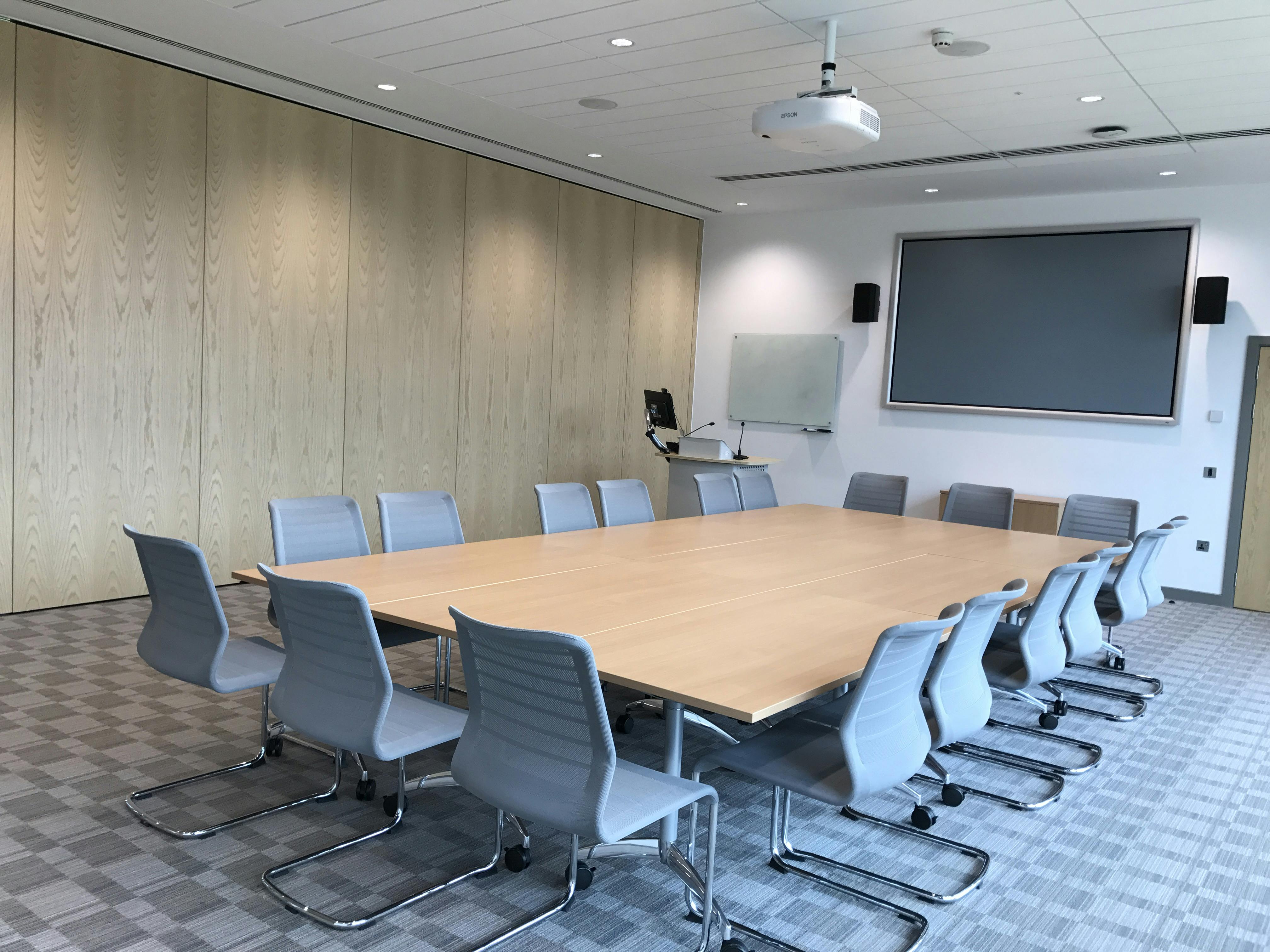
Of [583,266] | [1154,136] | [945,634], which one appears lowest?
[945,634]

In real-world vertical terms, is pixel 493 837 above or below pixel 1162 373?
below

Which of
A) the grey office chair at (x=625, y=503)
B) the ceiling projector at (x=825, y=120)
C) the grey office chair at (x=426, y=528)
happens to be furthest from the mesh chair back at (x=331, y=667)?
the ceiling projector at (x=825, y=120)

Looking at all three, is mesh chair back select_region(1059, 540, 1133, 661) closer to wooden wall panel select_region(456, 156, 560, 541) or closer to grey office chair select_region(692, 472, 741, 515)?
grey office chair select_region(692, 472, 741, 515)

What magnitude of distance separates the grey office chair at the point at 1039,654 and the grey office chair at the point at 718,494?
7.93 ft

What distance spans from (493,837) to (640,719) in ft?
4.99

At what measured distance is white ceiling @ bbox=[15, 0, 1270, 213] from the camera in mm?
4879

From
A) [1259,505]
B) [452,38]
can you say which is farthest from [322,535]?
[1259,505]

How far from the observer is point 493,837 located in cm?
333

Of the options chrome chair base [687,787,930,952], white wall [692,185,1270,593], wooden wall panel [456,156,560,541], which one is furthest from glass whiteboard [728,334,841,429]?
chrome chair base [687,787,930,952]

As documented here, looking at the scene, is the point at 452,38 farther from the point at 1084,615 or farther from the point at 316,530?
the point at 1084,615

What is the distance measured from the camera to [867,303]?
989cm

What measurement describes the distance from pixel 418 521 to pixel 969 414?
6385 mm

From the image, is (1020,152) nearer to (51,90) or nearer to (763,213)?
(763,213)

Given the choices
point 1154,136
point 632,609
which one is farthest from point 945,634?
point 1154,136
